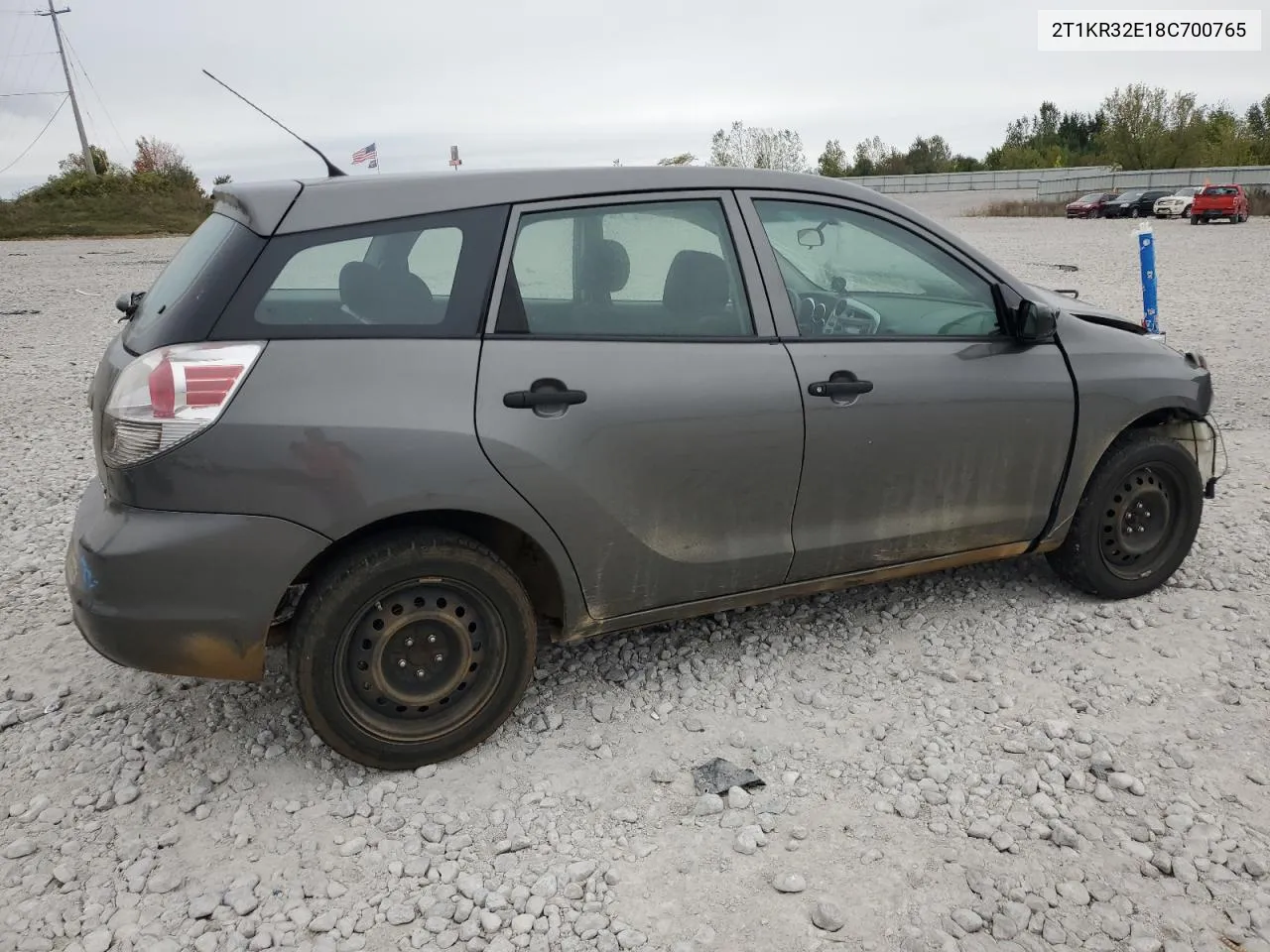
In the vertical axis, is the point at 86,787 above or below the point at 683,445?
below

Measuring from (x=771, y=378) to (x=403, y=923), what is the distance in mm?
1960

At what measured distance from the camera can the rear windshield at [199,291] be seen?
107 inches

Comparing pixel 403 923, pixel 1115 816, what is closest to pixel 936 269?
pixel 1115 816

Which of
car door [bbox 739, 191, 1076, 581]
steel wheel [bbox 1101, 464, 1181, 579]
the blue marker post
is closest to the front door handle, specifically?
car door [bbox 739, 191, 1076, 581]

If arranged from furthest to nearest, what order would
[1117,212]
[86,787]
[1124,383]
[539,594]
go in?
1. [1117,212]
2. [1124,383]
3. [539,594]
4. [86,787]

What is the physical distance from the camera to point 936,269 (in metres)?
3.68

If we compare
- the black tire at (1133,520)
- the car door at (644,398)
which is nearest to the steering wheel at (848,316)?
the car door at (644,398)

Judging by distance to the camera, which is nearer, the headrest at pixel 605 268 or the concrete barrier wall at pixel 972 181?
the headrest at pixel 605 268

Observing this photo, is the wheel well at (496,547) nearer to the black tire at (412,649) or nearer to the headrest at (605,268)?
the black tire at (412,649)

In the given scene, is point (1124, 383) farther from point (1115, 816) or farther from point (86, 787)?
point (86, 787)

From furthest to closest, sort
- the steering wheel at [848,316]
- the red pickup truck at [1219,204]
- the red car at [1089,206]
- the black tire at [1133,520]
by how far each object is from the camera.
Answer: the red car at [1089,206], the red pickup truck at [1219,204], the black tire at [1133,520], the steering wheel at [848,316]

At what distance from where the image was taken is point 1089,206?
41.1 metres

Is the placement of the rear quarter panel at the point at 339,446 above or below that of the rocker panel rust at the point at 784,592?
above

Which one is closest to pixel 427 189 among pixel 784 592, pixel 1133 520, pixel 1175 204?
pixel 784 592
